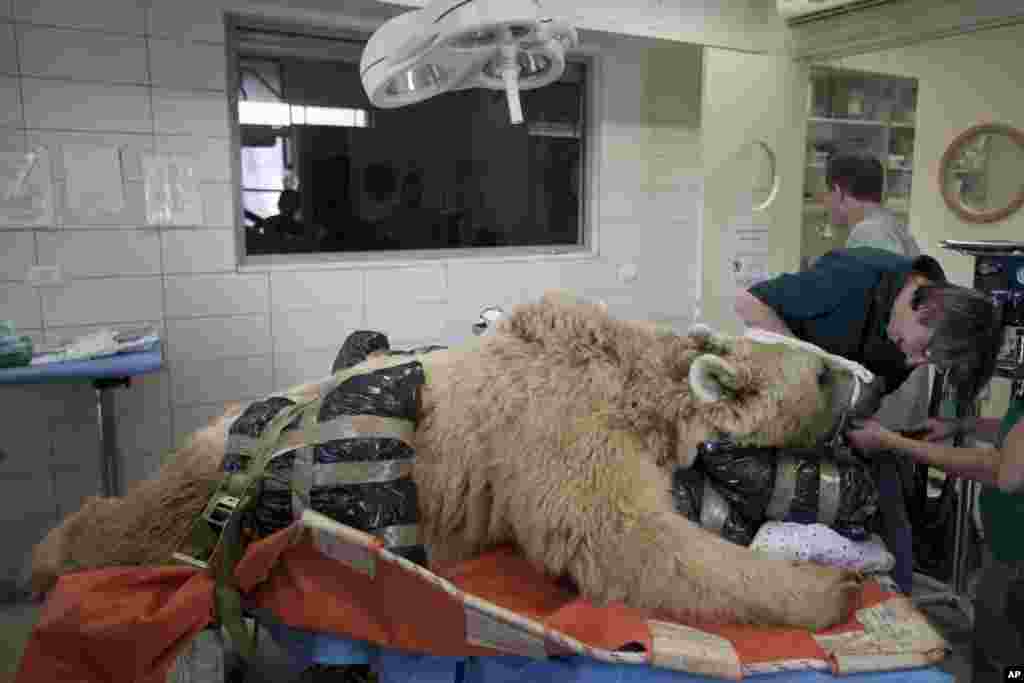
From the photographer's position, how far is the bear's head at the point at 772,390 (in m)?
1.21

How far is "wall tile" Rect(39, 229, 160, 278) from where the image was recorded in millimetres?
2494

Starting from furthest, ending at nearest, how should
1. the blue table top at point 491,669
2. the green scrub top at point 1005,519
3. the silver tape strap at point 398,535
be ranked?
the green scrub top at point 1005,519 < the silver tape strap at point 398,535 < the blue table top at point 491,669

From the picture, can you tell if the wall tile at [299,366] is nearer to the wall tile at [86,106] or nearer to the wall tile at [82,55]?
the wall tile at [86,106]

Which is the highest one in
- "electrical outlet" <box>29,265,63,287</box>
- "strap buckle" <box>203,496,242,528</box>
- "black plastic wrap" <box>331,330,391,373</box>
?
"electrical outlet" <box>29,265,63,287</box>

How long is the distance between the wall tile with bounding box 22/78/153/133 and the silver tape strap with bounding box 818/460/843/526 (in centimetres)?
246

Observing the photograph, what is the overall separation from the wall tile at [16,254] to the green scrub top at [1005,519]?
9.35 feet

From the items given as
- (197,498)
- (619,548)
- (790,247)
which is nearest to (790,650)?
(619,548)

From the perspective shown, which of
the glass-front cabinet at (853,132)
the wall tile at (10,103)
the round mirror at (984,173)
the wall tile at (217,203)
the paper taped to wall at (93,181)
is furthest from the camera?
the glass-front cabinet at (853,132)

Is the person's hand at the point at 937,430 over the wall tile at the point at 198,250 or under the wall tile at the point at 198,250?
under

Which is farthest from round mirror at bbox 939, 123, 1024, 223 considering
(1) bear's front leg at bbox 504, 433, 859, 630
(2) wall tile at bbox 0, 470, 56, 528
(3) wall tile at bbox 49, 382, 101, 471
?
(2) wall tile at bbox 0, 470, 56, 528

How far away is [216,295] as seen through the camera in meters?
2.76

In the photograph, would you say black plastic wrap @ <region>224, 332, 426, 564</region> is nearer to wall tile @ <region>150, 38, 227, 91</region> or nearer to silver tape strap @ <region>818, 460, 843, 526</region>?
silver tape strap @ <region>818, 460, 843, 526</region>

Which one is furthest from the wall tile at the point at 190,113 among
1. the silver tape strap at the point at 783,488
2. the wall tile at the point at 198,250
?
the silver tape strap at the point at 783,488

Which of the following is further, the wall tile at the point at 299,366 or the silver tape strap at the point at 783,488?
the wall tile at the point at 299,366
